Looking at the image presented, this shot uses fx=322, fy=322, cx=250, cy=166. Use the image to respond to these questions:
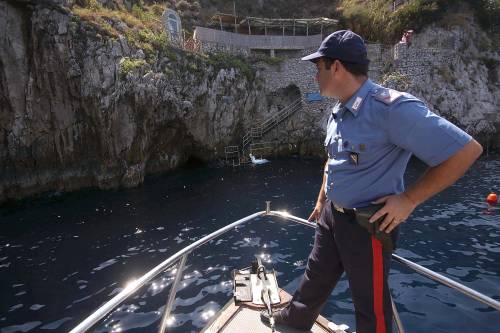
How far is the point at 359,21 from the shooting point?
33.6 metres

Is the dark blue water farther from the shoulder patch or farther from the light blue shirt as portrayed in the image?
the shoulder patch

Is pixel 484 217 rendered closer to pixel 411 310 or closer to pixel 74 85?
pixel 411 310

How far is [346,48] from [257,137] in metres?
26.0

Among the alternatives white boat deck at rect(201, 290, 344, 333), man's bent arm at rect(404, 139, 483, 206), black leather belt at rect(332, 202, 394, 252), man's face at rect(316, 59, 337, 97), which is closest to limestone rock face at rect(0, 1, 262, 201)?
white boat deck at rect(201, 290, 344, 333)

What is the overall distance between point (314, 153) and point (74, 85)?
18.9 metres

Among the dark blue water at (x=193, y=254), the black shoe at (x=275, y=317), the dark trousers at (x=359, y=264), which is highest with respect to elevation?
the dark trousers at (x=359, y=264)

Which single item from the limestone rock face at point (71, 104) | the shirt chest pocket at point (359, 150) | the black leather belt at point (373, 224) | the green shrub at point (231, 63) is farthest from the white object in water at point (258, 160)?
the black leather belt at point (373, 224)

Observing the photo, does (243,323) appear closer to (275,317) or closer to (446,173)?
(275,317)

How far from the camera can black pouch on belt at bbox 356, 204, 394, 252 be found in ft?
8.14

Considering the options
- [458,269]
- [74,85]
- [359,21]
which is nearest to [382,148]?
[458,269]

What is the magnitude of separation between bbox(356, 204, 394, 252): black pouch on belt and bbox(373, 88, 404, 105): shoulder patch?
0.79 metres

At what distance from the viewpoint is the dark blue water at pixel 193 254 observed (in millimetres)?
7203

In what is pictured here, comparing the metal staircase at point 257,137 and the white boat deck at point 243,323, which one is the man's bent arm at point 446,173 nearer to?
the white boat deck at point 243,323

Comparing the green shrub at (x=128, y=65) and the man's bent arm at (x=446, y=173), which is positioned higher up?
the green shrub at (x=128, y=65)
